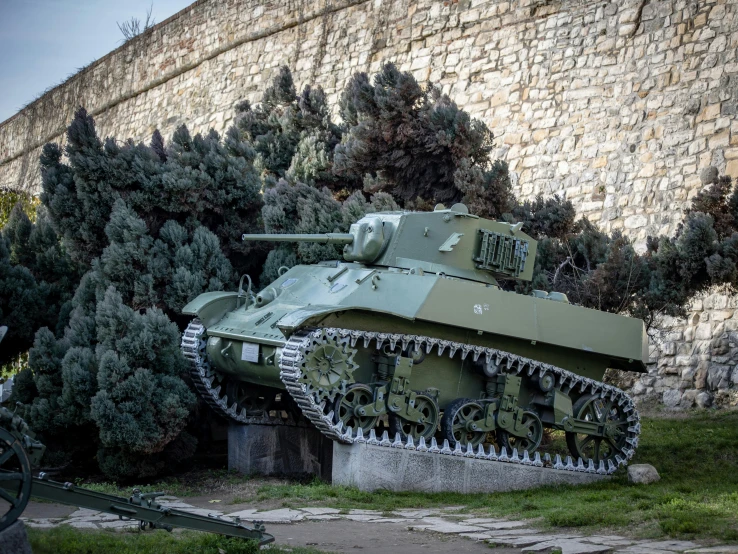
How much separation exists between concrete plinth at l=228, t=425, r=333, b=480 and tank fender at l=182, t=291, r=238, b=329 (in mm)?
1237

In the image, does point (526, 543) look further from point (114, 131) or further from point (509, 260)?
point (114, 131)

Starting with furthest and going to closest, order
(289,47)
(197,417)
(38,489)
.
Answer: (289,47)
(197,417)
(38,489)

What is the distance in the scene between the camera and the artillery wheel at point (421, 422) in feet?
31.7

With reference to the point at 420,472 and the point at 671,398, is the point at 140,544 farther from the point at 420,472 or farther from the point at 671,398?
the point at 671,398

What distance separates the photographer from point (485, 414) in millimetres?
10203

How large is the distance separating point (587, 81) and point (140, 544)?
12.3m

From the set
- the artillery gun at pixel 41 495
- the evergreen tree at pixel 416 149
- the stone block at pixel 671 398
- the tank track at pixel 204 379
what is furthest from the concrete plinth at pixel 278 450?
the stone block at pixel 671 398

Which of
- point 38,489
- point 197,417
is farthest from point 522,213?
point 38,489

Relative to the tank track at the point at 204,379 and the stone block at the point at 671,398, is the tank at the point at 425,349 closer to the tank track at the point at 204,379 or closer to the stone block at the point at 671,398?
the tank track at the point at 204,379

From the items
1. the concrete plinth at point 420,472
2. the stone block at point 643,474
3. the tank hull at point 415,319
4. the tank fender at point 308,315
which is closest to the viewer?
the tank fender at point 308,315

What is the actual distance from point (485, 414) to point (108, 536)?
4.83m

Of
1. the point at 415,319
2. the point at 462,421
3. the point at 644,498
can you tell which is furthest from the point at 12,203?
the point at 644,498

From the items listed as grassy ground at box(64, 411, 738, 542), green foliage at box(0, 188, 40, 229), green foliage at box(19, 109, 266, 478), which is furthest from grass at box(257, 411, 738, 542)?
green foliage at box(0, 188, 40, 229)

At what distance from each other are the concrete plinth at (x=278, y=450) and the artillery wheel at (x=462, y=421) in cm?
166
